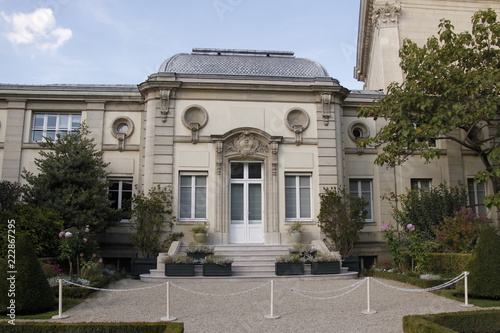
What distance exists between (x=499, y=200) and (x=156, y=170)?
36.8 feet

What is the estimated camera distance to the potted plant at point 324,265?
14.5 meters

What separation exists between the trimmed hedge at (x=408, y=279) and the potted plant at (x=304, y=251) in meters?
2.14

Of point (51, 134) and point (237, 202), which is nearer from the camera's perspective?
point (237, 202)

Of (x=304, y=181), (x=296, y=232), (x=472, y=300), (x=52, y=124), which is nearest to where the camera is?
(x=472, y=300)

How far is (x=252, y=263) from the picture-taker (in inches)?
600

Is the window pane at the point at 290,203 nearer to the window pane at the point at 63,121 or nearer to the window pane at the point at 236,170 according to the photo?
the window pane at the point at 236,170

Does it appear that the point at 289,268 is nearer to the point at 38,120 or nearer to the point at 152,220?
the point at 152,220

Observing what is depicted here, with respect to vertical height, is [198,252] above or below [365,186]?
below

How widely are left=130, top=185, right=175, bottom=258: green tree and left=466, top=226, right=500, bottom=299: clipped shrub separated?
9.66 meters

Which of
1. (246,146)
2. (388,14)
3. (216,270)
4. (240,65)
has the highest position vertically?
(388,14)

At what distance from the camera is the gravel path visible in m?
8.73

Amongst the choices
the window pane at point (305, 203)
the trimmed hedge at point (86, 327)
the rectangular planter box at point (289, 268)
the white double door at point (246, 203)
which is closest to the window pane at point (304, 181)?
the window pane at point (305, 203)

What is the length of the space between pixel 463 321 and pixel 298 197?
975 cm

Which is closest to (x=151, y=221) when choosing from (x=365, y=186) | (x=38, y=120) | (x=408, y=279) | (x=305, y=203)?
(x=305, y=203)
